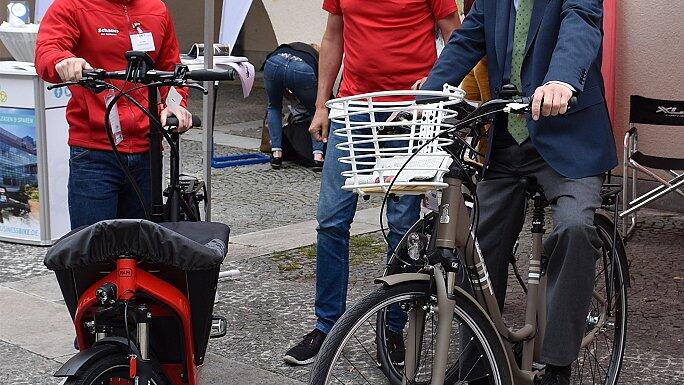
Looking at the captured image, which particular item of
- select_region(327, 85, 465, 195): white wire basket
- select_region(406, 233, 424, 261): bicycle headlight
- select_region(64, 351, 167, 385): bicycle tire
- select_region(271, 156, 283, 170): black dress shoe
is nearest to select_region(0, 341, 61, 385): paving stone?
select_region(64, 351, 167, 385): bicycle tire

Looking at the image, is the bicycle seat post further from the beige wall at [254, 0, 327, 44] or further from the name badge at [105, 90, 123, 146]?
the beige wall at [254, 0, 327, 44]

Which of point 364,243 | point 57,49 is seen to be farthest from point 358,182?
point 364,243

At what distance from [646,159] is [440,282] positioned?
431 cm

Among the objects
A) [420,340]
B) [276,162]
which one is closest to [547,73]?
[420,340]

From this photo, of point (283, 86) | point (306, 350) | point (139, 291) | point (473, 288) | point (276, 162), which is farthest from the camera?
point (276, 162)

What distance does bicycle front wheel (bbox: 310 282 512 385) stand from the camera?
10.9ft

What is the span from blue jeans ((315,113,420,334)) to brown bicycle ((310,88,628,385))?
66cm

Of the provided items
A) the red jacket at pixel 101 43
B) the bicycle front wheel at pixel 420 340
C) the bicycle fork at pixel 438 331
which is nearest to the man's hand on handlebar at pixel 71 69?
the red jacket at pixel 101 43

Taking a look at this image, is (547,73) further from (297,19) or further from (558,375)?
(297,19)

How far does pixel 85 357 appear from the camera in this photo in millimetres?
3354

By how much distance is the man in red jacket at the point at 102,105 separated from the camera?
4559 mm

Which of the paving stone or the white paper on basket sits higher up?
the white paper on basket

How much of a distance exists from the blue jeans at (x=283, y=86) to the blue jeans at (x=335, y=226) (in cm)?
475

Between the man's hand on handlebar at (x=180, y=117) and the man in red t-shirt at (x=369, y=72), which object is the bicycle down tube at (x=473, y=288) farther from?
the man's hand on handlebar at (x=180, y=117)
